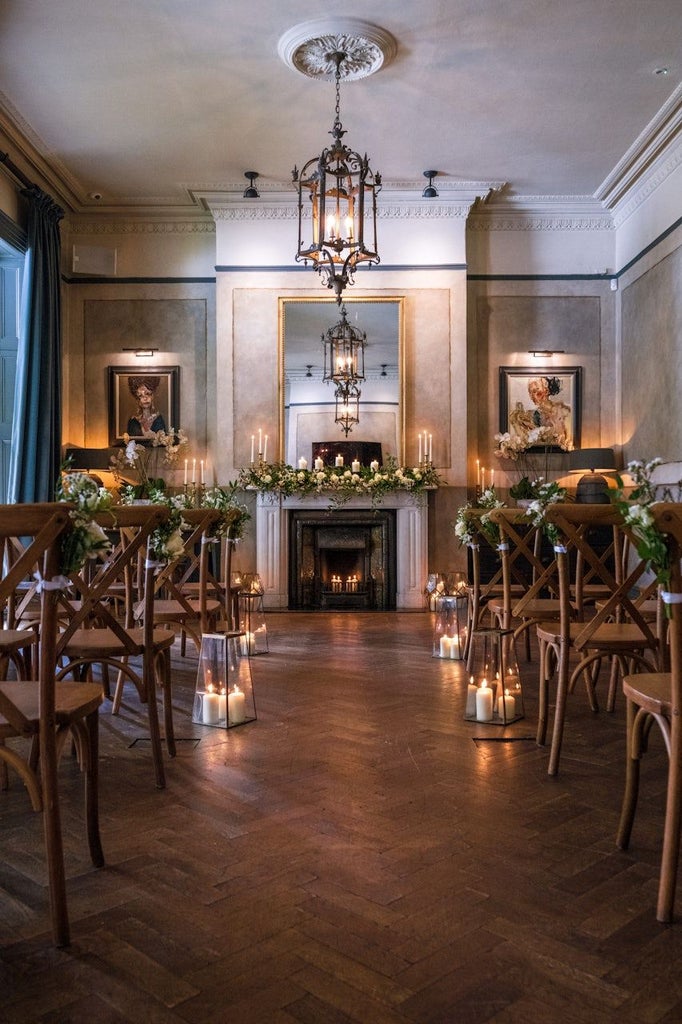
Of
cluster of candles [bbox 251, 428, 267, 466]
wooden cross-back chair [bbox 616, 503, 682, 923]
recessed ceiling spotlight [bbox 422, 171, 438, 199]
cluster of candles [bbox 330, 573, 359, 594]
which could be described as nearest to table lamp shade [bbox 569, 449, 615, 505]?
cluster of candles [bbox 330, 573, 359, 594]

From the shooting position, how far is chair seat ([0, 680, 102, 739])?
1.85m

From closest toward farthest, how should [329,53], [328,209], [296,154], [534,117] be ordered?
[328,209]
[329,53]
[534,117]
[296,154]

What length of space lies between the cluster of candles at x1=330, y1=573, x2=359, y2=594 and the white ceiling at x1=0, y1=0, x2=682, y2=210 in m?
4.15

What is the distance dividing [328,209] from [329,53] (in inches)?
60.7

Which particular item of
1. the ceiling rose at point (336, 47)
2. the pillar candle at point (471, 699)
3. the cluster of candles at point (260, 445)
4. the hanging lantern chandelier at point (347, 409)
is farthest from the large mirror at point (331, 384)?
the pillar candle at point (471, 699)

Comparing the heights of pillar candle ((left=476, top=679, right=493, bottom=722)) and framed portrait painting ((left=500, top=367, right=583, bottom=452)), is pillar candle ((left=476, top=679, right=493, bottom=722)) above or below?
below

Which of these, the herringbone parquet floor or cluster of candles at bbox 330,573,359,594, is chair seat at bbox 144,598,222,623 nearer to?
the herringbone parquet floor

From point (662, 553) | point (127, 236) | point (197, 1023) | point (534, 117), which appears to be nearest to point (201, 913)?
point (197, 1023)

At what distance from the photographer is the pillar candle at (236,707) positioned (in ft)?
11.7

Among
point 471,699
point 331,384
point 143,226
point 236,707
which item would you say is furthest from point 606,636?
point 143,226

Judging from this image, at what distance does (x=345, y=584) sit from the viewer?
8352mm

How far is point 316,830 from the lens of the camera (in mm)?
2410

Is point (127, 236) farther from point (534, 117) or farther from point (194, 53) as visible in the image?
point (534, 117)

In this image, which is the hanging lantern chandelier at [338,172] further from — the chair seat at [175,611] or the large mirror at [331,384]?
the chair seat at [175,611]
